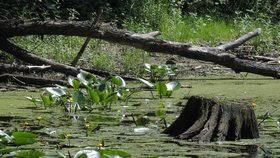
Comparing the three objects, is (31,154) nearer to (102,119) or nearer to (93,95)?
(102,119)

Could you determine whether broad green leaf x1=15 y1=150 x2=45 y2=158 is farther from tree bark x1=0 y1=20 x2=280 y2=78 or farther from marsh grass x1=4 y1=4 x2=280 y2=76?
marsh grass x1=4 y1=4 x2=280 y2=76

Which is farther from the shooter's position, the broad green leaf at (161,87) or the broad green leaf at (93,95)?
the broad green leaf at (161,87)

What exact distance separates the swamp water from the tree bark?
295mm

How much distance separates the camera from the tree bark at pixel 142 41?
311 inches

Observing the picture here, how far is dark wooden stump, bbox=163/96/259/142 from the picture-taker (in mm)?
4891

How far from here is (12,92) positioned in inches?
313

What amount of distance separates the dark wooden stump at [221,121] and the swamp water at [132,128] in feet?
0.31

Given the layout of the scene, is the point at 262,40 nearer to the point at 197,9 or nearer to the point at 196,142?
the point at 197,9

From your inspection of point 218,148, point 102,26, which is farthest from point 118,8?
point 218,148

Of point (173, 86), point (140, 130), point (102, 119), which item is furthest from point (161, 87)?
point (140, 130)

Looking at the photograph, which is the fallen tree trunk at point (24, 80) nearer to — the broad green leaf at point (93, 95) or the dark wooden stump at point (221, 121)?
the broad green leaf at point (93, 95)

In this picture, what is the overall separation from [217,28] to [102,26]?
5.72 meters

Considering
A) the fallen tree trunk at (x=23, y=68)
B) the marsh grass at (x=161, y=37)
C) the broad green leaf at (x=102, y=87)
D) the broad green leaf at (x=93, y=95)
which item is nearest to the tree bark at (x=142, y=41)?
the fallen tree trunk at (x=23, y=68)

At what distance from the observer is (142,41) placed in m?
8.17
